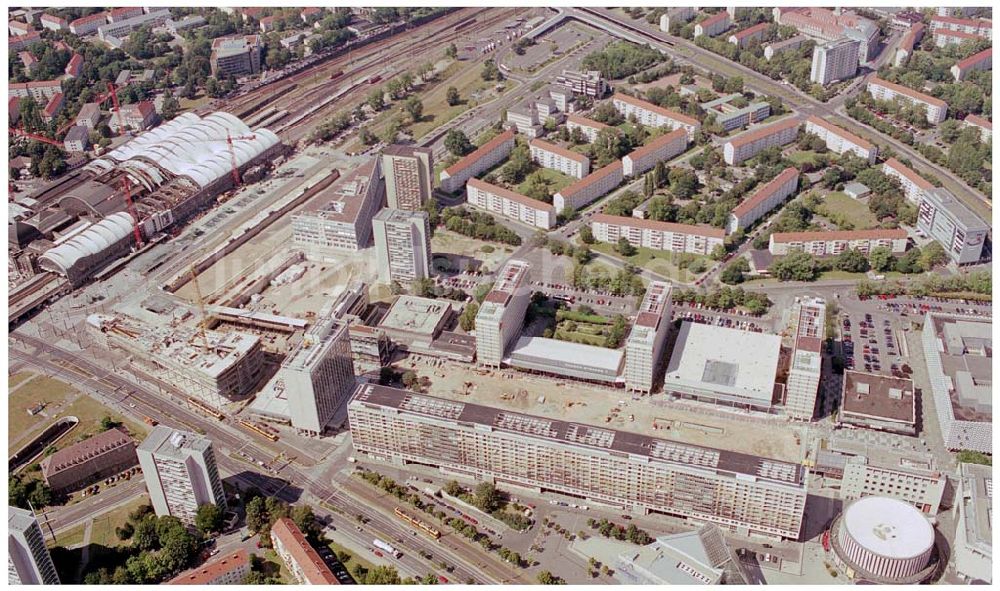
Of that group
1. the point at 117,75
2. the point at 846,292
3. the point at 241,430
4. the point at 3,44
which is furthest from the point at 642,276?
the point at 117,75

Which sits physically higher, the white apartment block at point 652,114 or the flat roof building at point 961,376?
the white apartment block at point 652,114

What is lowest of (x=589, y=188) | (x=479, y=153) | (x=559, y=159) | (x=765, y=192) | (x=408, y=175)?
(x=589, y=188)

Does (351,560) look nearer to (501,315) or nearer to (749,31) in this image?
(501,315)

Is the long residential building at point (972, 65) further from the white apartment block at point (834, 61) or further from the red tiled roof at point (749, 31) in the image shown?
the red tiled roof at point (749, 31)

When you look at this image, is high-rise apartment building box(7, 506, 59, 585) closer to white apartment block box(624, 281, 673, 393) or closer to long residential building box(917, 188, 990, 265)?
white apartment block box(624, 281, 673, 393)

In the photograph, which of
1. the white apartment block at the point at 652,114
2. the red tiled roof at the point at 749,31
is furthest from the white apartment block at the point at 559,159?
the red tiled roof at the point at 749,31

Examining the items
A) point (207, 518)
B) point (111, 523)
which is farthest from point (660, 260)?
point (111, 523)
